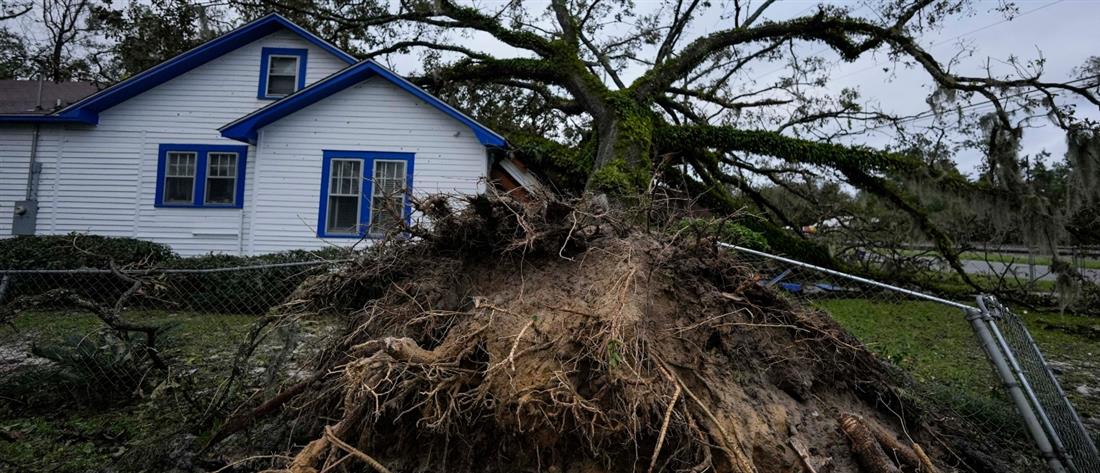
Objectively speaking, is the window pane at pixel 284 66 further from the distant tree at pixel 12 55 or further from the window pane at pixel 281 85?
the distant tree at pixel 12 55

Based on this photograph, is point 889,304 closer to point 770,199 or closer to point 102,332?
point 770,199

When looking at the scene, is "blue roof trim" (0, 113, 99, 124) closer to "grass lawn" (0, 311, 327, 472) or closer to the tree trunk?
"grass lawn" (0, 311, 327, 472)

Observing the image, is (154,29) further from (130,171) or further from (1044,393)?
(1044,393)

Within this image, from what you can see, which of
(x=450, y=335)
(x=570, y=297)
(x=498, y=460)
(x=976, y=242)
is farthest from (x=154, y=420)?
(x=976, y=242)

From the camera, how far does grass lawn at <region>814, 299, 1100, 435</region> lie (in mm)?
4230

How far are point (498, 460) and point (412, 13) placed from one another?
13019mm

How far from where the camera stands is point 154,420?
3.92 metres

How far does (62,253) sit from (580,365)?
10.2 m

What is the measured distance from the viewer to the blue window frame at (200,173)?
36.4 ft

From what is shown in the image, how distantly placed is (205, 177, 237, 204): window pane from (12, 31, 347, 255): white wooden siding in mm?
273

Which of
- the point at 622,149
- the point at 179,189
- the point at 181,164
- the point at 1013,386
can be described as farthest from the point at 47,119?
the point at 1013,386

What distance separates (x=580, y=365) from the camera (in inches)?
104

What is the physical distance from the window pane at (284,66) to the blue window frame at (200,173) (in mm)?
1972

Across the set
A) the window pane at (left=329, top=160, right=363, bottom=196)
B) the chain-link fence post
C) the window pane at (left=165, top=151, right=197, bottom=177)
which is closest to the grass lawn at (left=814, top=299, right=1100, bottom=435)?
the chain-link fence post
